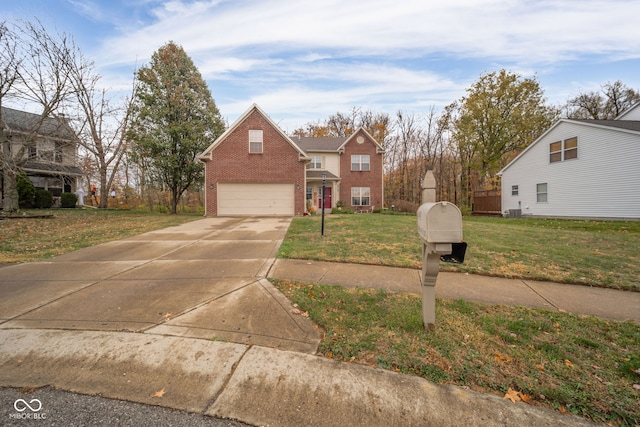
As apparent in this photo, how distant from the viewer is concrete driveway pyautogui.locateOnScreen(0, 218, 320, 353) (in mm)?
2760

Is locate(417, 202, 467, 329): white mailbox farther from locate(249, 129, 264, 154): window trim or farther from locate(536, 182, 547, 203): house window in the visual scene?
locate(536, 182, 547, 203): house window

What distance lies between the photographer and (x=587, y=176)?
14.8m

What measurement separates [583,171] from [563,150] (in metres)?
1.82

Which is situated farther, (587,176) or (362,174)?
(362,174)

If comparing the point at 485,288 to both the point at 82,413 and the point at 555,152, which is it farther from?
the point at 555,152

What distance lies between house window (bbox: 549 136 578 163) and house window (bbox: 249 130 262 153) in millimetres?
17905

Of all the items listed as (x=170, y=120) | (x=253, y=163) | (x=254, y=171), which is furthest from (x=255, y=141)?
(x=170, y=120)

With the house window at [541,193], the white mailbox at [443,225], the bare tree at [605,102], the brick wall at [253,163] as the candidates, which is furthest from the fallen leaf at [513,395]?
the bare tree at [605,102]

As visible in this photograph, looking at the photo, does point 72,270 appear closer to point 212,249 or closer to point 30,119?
point 212,249

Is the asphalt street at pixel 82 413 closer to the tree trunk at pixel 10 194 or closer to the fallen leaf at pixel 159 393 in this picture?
the fallen leaf at pixel 159 393

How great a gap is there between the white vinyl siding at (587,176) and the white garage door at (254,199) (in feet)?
52.0

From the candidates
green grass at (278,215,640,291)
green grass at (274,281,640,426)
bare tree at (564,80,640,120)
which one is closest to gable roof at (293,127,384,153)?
green grass at (278,215,640,291)

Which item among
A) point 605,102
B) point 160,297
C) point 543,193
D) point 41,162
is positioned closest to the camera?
point 160,297

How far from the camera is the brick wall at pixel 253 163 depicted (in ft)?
51.5
